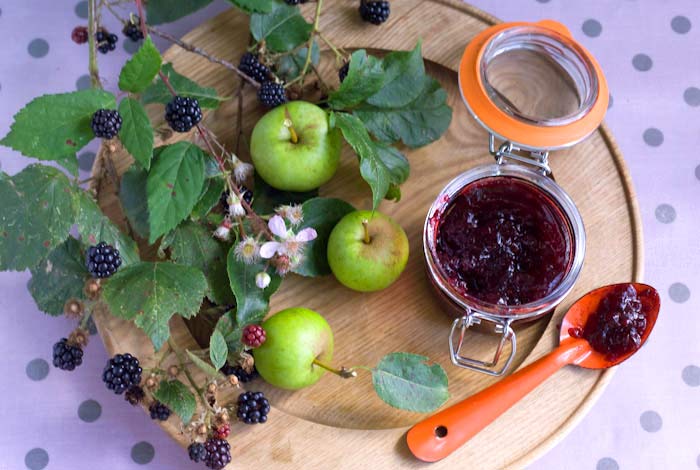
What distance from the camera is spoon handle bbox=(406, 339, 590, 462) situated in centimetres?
79

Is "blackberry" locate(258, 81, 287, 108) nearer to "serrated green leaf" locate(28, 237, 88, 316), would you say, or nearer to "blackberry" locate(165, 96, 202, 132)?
"blackberry" locate(165, 96, 202, 132)

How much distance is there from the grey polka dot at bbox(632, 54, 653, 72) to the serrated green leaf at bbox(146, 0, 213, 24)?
0.60 metres

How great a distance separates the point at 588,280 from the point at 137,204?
0.52 m

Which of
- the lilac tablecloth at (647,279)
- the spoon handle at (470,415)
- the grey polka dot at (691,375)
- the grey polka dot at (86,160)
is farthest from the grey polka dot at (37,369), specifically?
the grey polka dot at (691,375)

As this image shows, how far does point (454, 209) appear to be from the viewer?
33.2 inches

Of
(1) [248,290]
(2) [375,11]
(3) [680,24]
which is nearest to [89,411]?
(1) [248,290]

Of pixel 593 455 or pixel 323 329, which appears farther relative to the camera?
pixel 593 455

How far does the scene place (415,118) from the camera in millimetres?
892

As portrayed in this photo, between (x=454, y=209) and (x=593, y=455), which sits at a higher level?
(x=454, y=209)

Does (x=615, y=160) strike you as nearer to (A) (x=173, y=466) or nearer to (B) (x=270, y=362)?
(B) (x=270, y=362)

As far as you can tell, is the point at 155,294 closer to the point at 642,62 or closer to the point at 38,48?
the point at 38,48

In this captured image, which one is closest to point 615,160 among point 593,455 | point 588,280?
point 588,280

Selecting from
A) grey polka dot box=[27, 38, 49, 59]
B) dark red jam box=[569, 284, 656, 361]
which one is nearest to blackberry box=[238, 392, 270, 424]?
dark red jam box=[569, 284, 656, 361]

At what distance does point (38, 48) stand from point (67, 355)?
0.48m
